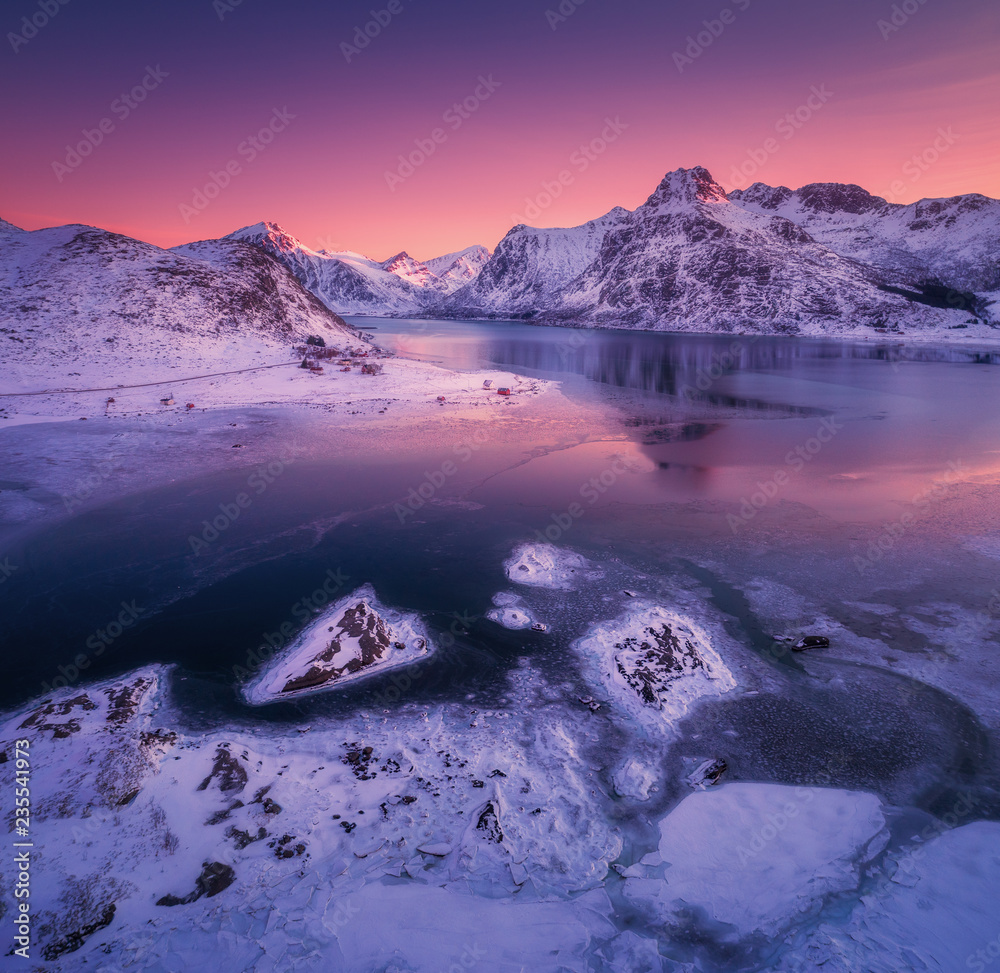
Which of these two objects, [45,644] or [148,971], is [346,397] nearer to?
[45,644]

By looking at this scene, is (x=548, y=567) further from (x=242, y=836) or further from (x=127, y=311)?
(x=127, y=311)

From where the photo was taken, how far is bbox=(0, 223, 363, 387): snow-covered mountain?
45.5 meters

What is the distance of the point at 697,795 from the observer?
877 cm

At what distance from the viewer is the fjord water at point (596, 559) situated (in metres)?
10.5

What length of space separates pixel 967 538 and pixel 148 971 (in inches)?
920

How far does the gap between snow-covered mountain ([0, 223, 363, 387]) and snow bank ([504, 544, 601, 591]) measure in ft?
140

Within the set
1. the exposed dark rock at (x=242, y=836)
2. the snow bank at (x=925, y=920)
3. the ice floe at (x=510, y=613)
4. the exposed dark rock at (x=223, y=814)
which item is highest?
the ice floe at (x=510, y=613)

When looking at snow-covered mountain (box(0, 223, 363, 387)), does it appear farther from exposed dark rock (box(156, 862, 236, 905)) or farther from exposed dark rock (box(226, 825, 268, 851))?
exposed dark rock (box(156, 862, 236, 905))
